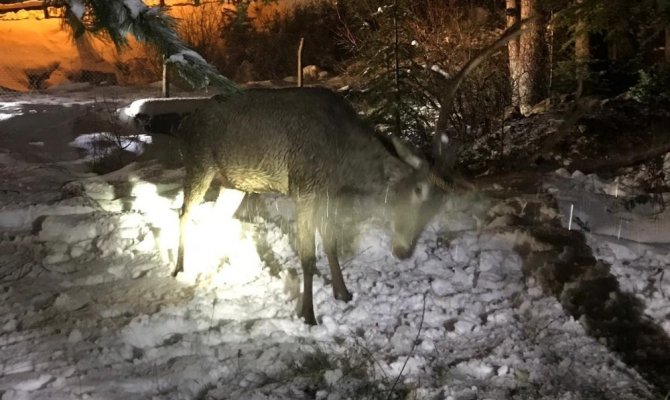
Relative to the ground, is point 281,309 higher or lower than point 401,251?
lower

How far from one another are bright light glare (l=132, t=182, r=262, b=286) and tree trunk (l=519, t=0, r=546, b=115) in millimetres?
8619

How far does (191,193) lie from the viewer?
7.70 m

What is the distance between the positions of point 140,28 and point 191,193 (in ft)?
13.0

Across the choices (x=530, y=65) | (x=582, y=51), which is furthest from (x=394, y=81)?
(x=582, y=51)

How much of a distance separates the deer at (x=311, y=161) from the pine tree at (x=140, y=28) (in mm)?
2642

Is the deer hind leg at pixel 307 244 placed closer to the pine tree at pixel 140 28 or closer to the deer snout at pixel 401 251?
the deer snout at pixel 401 251

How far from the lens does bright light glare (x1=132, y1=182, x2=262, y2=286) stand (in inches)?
293

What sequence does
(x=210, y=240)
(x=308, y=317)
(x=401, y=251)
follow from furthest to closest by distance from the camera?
1. (x=210, y=240)
2. (x=401, y=251)
3. (x=308, y=317)

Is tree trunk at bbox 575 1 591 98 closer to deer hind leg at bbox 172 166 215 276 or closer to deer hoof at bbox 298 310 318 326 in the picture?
deer hind leg at bbox 172 166 215 276

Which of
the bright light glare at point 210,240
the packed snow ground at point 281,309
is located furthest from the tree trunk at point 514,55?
the bright light glare at point 210,240

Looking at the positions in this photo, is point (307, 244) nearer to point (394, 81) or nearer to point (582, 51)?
point (394, 81)

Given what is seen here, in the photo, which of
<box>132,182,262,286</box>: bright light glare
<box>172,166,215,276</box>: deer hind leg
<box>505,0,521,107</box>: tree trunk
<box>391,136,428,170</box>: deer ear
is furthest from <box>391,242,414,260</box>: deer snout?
<box>505,0,521,107</box>: tree trunk

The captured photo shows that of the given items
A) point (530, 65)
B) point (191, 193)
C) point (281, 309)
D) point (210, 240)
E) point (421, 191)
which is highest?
point (530, 65)

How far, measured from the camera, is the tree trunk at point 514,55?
14633mm
